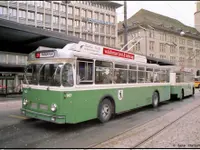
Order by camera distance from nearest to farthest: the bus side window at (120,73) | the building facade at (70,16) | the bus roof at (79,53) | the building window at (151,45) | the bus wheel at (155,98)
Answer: the bus roof at (79,53), the bus side window at (120,73), the bus wheel at (155,98), the building facade at (70,16), the building window at (151,45)

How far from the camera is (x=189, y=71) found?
1895 cm

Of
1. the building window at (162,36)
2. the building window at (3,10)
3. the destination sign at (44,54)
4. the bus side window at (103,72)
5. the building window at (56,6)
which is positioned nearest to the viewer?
the destination sign at (44,54)

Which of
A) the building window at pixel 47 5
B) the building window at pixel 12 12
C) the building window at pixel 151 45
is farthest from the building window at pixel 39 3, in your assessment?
the building window at pixel 151 45

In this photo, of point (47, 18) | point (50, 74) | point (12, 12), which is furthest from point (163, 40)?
point (50, 74)

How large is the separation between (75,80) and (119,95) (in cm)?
267

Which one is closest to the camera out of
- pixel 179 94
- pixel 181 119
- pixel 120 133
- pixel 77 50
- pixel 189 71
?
pixel 120 133

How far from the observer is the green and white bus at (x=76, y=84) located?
635cm

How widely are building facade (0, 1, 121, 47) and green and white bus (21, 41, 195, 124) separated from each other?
41.3 meters

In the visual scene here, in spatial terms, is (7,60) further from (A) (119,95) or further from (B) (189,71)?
(A) (119,95)

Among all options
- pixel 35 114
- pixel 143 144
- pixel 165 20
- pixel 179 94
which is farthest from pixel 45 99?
pixel 165 20

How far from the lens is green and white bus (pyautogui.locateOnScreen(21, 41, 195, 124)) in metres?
6.35

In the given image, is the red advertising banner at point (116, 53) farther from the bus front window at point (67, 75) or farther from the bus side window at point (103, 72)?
the bus front window at point (67, 75)

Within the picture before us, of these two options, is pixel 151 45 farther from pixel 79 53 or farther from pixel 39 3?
pixel 79 53

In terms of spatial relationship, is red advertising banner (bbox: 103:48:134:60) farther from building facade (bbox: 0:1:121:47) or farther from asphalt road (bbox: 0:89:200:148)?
building facade (bbox: 0:1:121:47)
